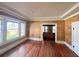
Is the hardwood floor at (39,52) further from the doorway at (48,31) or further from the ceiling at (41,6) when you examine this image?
the doorway at (48,31)

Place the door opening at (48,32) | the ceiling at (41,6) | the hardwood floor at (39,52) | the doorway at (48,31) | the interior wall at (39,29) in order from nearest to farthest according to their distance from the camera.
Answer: the ceiling at (41,6), the hardwood floor at (39,52), the interior wall at (39,29), the doorway at (48,31), the door opening at (48,32)

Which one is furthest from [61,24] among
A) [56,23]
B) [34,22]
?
[34,22]

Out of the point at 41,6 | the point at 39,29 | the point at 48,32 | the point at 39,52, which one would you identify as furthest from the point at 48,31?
the point at 41,6

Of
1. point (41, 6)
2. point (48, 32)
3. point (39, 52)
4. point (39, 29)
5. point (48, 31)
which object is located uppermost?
point (41, 6)

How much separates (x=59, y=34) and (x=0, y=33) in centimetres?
613

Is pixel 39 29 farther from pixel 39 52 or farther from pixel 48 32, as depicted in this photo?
pixel 39 52

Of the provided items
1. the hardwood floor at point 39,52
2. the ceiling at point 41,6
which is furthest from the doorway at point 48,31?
the ceiling at point 41,6

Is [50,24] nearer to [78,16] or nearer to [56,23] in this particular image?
[56,23]

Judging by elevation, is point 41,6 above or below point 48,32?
above

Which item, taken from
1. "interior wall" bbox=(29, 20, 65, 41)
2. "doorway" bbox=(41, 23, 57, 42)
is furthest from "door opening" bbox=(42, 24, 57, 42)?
"interior wall" bbox=(29, 20, 65, 41)

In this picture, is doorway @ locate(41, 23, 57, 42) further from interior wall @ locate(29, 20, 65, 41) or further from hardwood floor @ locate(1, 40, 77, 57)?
hardwood floor @ locate(1, 40, 77, 57)

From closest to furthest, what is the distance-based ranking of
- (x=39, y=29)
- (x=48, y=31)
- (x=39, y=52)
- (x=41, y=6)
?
1. (x=41, y=6)
2. (x=39, y=52)
3. (x=39, y=29)
4. (x=48, y=31)

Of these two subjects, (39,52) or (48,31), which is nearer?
(39,52)

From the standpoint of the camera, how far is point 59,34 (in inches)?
396
